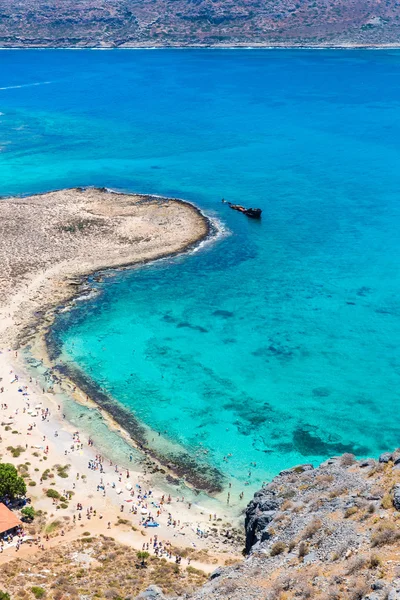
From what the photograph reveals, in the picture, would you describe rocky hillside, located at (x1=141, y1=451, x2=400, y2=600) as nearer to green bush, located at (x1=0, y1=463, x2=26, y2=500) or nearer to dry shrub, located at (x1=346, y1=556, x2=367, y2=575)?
dry shrub, located at (x1=346, y1=556, x2=367, y2=575)

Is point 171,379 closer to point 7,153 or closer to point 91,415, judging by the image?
point 91,415

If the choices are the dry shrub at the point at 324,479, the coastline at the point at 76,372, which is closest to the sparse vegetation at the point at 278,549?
the dry shrub at the point at 324,479

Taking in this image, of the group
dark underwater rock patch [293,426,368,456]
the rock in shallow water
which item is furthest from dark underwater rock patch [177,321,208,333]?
the rock in shallow water

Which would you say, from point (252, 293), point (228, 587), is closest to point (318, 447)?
point (228, 587)

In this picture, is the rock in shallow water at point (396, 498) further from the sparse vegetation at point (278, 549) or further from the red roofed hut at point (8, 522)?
the red roofed hut at point (8, 522)

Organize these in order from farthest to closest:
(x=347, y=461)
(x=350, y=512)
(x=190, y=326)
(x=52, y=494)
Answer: (x=190, y=326), (x=52, y=494), (x=347, y=461), (x=350, y=512)

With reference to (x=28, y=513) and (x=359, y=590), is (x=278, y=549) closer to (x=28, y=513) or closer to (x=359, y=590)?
(x=359, y=590)
